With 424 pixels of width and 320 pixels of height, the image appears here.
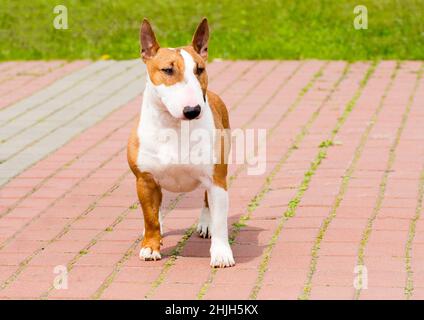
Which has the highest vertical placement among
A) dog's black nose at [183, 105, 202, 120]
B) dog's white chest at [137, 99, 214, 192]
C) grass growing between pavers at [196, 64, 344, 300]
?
dog's black nose at [183, 105, 202, 120]

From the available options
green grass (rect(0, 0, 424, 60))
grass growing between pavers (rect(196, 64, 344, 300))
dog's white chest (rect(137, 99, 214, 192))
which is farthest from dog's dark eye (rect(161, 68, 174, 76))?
green grass (rect(0, 0, 424, 60))

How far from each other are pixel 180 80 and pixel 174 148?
1.41ft

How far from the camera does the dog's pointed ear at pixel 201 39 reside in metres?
5.96

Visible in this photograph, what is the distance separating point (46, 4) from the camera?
14039mm

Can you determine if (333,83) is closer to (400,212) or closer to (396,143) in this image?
(396,143)

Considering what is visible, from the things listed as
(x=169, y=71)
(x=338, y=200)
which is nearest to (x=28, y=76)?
(x=338, y=200)

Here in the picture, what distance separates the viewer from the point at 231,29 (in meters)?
12.9

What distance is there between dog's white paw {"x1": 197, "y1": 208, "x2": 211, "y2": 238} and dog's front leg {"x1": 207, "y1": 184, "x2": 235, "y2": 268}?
0.52 m

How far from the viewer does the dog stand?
5.70m

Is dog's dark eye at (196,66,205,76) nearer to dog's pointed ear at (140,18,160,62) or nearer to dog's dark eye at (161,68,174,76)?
dog's dark eye at (161,68,174,76)

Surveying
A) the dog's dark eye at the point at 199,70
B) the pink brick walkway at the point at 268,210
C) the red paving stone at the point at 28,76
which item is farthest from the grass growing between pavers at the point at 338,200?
the red paving stone at the point at 28,76

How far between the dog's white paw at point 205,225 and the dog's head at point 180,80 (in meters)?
1.02

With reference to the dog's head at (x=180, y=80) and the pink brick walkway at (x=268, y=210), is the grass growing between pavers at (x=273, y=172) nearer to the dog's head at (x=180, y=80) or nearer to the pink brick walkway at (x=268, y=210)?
the pink brick walkway at (x=268, y=210)
